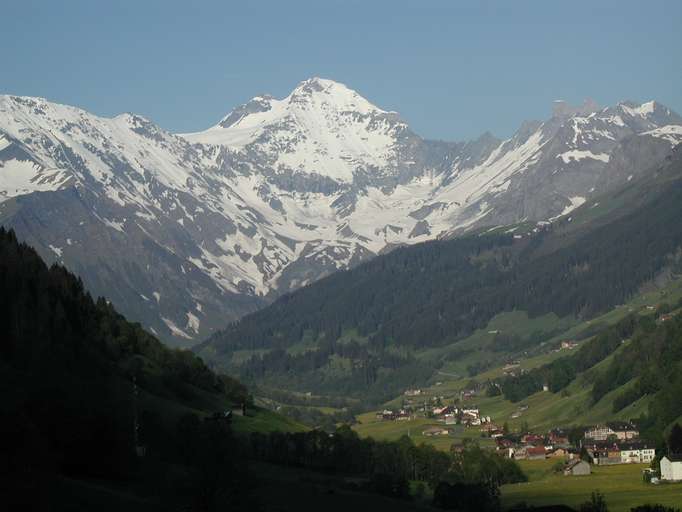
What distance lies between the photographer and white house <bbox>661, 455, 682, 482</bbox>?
13950 centimetres

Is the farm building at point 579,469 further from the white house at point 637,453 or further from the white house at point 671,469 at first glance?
the white house at point 671,469

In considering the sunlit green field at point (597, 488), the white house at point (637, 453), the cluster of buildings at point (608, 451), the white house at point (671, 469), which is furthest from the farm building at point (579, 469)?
the white house at point (671, 469)

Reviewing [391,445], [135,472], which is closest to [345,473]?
[391,445]

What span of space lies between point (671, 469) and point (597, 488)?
788cm

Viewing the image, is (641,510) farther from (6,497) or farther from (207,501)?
(6,497)

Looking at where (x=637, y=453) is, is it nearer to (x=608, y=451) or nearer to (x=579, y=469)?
(x=608, y=451)

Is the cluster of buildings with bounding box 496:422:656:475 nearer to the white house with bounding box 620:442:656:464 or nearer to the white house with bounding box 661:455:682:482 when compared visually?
the white house with bounding box 620:442:656:464

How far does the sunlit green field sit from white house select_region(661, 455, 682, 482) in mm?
2368

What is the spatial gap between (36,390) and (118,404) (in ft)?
122

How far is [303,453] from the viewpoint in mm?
157500

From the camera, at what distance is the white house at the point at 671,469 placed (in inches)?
5492

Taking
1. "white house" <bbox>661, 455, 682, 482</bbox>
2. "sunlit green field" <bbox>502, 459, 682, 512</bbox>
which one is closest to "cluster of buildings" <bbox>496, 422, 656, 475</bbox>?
"sunlit green field" <bbox>502, 459, 682, 512</bbox>

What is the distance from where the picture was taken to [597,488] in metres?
138

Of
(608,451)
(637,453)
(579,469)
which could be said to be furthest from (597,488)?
(608,451)
